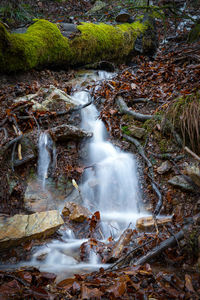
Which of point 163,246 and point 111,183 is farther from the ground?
point 163,246

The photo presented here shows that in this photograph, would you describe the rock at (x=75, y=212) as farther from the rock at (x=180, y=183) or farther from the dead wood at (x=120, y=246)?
the rock at (x=180, y=183)

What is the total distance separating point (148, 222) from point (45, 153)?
2411 millimetres

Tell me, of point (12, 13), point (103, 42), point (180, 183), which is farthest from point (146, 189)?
point (12, 13)

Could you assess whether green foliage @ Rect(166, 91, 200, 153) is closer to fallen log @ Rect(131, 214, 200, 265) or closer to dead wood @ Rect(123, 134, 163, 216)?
dead wood @ Rect(123, 134, 163, 216)

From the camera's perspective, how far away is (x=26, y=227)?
2.84m

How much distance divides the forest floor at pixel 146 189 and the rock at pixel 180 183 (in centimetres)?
7

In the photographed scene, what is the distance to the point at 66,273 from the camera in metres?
2.35

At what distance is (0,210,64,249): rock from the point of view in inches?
104

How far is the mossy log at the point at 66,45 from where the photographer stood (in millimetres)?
5656

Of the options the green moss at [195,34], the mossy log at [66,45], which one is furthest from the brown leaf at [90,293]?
Result: the green moss at [195,34]

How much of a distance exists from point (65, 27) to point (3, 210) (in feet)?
23.3

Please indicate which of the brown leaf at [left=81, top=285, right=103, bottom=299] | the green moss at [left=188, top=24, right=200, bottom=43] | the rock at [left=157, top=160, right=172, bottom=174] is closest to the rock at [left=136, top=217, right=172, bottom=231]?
the rock at [left=157, top=160, right=172, bottom=174]

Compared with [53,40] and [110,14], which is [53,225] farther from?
[110,14]

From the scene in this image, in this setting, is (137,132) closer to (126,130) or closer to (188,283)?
(126,130)
